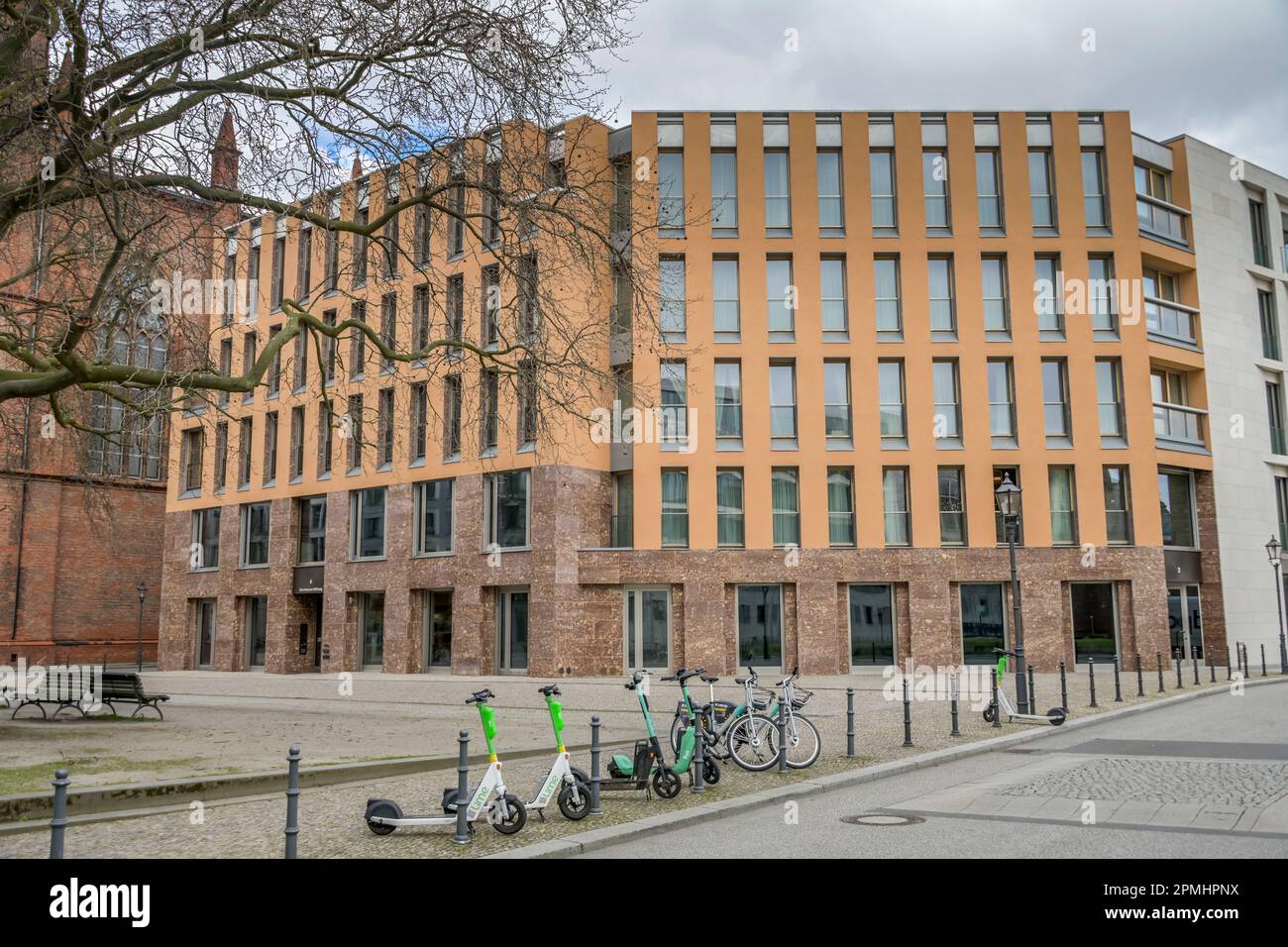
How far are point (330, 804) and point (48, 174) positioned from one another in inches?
272

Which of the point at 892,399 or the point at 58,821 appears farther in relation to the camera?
the point at 892,399

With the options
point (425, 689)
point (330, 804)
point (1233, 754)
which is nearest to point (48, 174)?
point (330, 804)

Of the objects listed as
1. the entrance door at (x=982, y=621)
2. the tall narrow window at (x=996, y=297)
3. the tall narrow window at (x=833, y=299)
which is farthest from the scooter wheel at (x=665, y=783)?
the tall narrow window at (x=996, y=297)

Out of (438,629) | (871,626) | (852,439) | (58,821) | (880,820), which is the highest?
(852,439)

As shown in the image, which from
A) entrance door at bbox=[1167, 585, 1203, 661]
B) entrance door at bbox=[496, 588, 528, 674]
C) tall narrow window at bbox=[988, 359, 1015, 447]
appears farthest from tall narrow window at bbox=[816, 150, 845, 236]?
entrance door at bbox=[1167, 585, 1203, 661]

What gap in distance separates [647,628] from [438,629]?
7739 mm

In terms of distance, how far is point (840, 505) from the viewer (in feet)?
108

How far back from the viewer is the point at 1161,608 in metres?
32.2

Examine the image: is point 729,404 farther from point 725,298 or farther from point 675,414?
point 725,298

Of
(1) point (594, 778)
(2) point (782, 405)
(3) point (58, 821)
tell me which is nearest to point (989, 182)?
(2) point (782, 405)

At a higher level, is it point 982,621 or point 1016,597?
point 1016,597

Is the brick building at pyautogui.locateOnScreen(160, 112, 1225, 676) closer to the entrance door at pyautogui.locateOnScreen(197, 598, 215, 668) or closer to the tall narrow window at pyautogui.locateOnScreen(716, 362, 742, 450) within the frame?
the tall narrow window at pyautogui.locateOnScreen(716, 362, 742, 450)

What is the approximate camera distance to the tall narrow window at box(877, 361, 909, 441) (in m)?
33.2
